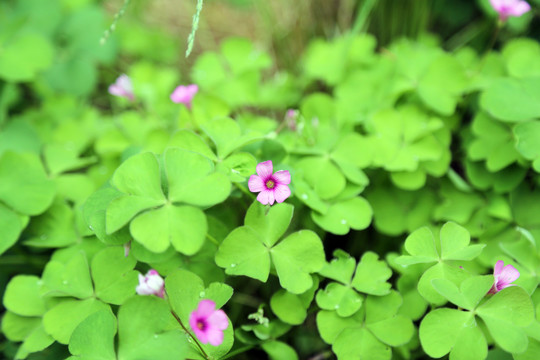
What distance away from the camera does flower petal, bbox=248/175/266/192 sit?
3.59ft

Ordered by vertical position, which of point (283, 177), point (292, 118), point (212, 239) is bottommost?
point (212, 239)

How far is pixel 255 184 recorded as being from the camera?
110cm

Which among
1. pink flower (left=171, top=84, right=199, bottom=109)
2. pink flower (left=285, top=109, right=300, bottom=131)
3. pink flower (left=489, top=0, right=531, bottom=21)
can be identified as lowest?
pink flower (left=285, top=109, right=300, bottom=131)

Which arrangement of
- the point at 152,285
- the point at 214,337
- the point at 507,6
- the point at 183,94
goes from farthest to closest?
the point at 507,6
the point at 183,94
the point at 152,285
the point at 214,337

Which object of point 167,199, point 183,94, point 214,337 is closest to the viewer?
point 214,337

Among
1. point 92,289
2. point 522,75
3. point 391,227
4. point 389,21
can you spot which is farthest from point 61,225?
point 389,21

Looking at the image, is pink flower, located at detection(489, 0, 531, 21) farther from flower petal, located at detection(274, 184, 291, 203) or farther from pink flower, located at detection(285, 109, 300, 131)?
flower petal, located at detection(274, 184, 291, 203)

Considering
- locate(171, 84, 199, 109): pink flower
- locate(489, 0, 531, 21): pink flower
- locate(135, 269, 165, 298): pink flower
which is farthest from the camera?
locate(489, 0, 531, 21): pink flower

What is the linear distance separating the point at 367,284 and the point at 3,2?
7.06ft

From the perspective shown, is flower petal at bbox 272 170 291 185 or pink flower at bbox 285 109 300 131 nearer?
flower petal at bbox 272 170 291 185

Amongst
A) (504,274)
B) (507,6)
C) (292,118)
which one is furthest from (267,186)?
(507,6)

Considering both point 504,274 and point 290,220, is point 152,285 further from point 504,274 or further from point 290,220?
point 504,274

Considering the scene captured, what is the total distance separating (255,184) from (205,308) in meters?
0.31

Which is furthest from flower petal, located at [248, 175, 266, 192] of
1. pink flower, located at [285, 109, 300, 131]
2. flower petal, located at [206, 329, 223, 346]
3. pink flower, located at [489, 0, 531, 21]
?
pink flower, located at [489, 0, 531, 21]
